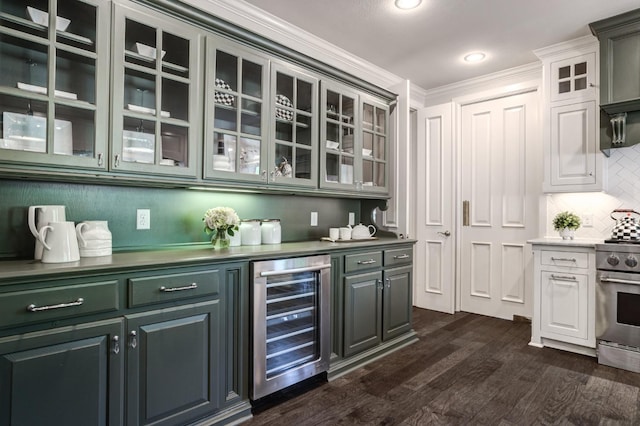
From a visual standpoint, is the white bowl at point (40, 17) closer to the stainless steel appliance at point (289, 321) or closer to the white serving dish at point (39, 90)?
the white serving dish at point (39, 90)

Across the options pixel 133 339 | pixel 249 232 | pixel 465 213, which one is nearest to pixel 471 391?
pixel 249 232

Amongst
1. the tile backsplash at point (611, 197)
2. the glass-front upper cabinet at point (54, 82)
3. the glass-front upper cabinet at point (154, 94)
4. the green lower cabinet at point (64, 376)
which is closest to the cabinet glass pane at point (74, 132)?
the glass-front upper cabinet at point (54, 82)

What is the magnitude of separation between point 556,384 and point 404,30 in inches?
118

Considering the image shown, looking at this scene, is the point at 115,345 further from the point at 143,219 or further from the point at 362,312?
the point at 362,312

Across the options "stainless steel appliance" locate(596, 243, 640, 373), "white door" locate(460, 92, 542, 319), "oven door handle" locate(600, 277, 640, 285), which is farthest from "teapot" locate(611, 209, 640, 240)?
"white door" locate(460, 92, 542, 319)

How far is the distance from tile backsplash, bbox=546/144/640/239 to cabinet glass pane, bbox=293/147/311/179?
8.63ft

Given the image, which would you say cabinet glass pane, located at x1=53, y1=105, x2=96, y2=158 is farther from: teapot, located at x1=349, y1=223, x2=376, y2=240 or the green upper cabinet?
teapot, located at x1=349, y1=223, x2=376, y2=240

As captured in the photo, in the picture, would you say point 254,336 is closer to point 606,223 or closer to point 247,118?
point 247,118

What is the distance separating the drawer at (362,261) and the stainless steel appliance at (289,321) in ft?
0.74

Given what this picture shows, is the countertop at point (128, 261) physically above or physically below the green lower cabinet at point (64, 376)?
above

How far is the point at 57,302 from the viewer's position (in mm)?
1443

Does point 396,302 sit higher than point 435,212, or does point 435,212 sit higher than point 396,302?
point 435,212

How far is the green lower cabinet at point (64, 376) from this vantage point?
1.36m

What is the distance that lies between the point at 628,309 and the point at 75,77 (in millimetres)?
4024
